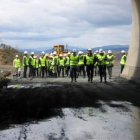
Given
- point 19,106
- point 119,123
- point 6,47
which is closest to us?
point 119,123

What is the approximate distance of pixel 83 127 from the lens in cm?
866

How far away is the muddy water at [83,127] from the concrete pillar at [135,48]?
11.0 metres

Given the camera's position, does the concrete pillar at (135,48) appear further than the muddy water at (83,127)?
Yes

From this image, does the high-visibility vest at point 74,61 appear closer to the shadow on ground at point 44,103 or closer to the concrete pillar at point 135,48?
the concrete pillar at point 135,48

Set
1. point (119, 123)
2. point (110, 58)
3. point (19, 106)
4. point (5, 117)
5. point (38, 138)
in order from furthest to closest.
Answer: point (110, 58)
point (19, 106)
point (5, 117)
point (119, 123)
point (38, 138)

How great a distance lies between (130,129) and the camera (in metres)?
8.47

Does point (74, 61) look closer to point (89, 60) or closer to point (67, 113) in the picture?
point (89, 60)

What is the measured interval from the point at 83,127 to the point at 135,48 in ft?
49.6

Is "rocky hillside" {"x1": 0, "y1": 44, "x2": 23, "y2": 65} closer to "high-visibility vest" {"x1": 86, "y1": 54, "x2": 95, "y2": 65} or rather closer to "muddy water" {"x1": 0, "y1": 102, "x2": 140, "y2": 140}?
"high-visibility vest" {"x1": 86, "y1": 54, "x2": 95, "y2": 65}

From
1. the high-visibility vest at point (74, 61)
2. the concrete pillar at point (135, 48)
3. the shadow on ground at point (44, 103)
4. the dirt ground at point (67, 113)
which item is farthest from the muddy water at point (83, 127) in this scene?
the high-visibility vest at point (74, 61)

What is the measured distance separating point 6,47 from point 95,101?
171ft

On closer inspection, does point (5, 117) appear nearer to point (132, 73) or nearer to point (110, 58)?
point (132, 73)

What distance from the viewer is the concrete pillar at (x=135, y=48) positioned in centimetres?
2211

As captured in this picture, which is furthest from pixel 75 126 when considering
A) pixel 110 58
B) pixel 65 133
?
pixel 110 58
